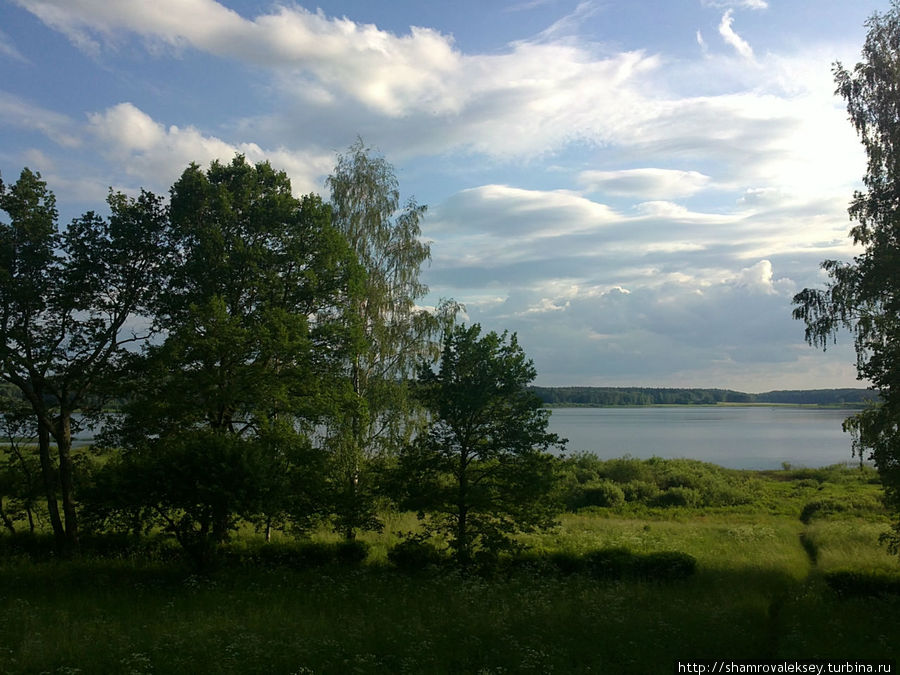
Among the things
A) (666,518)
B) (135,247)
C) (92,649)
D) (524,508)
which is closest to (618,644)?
(524,508)

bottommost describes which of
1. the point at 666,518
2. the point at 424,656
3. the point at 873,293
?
the point at 666,518

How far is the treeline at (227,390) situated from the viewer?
17.5 metres

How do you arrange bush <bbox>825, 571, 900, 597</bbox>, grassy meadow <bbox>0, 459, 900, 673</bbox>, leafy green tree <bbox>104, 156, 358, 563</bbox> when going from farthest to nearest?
1. leafy green tree <bbox>104, 156, 358, 563</bbox>
2. bush <bbox>825, 571, 900, 597</bbox>
3. grassy meadow <bbox>0, 459, 900, 673</bbox>

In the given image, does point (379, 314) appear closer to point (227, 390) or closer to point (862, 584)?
point (227, 390)

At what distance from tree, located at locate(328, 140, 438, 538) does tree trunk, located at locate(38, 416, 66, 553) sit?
8954 mm

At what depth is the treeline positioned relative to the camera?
1755cm

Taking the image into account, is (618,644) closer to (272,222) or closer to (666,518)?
(272,222)

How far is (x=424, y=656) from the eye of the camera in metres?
10.9

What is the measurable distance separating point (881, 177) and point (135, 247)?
76.2ft

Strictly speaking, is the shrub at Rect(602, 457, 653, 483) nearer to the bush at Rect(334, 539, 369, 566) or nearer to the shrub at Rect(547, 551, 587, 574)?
the shrub at Rect(547, 551, 587, 574)

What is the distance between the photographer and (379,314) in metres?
25.8

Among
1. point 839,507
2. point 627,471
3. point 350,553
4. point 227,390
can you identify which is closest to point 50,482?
point 227,390

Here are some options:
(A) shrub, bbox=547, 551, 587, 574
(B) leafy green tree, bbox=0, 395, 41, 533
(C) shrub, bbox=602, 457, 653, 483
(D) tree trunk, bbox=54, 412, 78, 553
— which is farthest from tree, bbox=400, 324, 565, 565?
(C) shrub, bbox=602, 457, 653, 483

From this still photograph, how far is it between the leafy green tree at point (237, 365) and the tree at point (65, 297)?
3.99 ft
